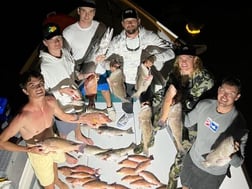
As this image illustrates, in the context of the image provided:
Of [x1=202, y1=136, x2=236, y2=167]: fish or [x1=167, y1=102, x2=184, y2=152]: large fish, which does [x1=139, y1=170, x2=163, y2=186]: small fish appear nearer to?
[x1=167, y1=102, x2=184, y2=152]: large fish

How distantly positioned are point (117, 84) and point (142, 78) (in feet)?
0.64

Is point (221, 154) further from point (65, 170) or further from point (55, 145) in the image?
point (65, 170)

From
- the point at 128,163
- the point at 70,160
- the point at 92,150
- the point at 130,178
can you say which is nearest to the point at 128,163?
the point at 128,163

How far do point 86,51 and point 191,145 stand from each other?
98cm

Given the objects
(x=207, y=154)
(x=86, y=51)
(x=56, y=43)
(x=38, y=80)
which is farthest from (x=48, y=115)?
(x=207, y=154)

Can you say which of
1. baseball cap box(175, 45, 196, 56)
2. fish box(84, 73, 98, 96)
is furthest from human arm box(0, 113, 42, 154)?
baseball cap box(175, 45, 196, 56)

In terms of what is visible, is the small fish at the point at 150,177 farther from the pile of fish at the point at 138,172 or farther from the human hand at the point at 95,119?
the human hand at the point at 95,119

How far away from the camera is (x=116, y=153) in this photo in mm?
2967

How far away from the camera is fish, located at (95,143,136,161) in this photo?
116 inches

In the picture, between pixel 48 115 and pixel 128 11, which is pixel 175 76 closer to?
pixel 128 11

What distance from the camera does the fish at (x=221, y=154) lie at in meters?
2.23

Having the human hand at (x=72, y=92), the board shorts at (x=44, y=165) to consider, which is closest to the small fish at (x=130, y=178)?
the board shorts at (x=44, y=165)

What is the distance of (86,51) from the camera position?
2.97 meters

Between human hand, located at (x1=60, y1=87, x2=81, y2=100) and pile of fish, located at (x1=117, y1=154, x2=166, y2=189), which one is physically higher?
human hand, located at (x1=60, y1=87, x2=81, y2=100)
